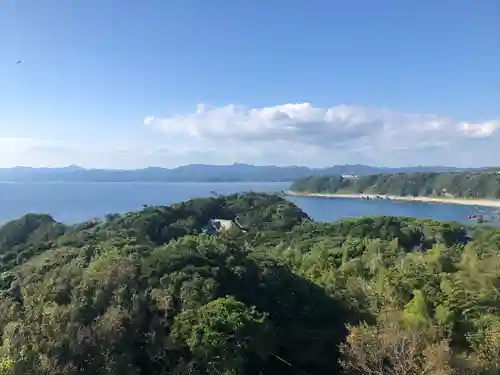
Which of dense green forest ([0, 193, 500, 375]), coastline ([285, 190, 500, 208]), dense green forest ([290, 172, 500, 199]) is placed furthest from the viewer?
dense green forest ([290, 172, 500, 199])

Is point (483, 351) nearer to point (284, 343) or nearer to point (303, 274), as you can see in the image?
point (284, 343)

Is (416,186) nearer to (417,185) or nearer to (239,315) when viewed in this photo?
(417,185)

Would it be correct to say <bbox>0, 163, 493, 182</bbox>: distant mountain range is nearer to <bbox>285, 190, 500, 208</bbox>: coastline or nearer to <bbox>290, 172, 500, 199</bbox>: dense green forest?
<bbox>290, 172, 500, 199</bbox>: dense green forest

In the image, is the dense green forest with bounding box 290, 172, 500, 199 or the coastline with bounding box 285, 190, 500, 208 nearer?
the coastline with bounding box 285, 190, 500, 208

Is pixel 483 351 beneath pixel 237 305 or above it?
beneath

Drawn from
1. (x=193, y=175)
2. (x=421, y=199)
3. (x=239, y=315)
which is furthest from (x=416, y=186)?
(x=193, y=175)

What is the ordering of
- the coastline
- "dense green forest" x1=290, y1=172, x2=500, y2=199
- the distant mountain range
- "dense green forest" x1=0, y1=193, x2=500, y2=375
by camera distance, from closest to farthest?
1. "dense green forest" x1=0, y1=193, x2=500, y2=375
2. the coastline
3. "dense green forest" x1=290, y1=172, x2=500, y2=199
4. the distant mountain range

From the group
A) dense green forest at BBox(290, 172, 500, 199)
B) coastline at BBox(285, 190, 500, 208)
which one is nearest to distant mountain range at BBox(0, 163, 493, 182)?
dense green forest at BBox(290, 172, 500, 199)

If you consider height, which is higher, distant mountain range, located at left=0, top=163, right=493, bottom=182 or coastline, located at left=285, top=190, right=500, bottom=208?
distant mountain range, located at left=0, top=163, right=493, bottom=182

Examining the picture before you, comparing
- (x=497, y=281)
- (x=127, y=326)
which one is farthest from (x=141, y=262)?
(x=497, y=281)
